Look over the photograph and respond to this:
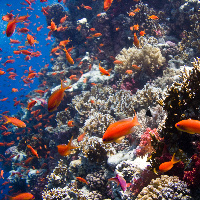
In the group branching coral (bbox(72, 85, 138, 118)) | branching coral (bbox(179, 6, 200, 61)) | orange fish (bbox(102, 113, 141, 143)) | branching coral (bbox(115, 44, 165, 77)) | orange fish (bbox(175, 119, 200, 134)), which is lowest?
orange fish (bbox(175, 119, 200, 134))

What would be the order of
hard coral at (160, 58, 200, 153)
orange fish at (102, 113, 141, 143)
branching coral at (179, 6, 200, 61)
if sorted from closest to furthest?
orange fish at (102, 113, 141, 143) → hard coral at (160, 58, 200, 153) → branching coral at (179, 6, 200, 61)

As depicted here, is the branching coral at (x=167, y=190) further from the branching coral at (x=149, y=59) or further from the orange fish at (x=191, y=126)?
the branching coral at (x=149, y=59)

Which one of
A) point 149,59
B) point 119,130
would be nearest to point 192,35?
point 149,59

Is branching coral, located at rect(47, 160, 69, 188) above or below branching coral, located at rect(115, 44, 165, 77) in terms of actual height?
below

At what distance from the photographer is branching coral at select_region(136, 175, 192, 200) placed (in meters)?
2.01

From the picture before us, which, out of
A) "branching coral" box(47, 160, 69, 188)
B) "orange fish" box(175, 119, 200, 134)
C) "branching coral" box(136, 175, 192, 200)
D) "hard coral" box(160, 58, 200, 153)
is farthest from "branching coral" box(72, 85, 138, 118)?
"orange fish" box(175, 119, 200, 134)

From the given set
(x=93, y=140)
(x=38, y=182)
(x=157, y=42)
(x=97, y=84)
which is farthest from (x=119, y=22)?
(x=38, y=182)

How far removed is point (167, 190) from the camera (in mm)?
2062

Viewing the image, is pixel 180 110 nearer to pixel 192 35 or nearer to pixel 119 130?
pixel 119 130

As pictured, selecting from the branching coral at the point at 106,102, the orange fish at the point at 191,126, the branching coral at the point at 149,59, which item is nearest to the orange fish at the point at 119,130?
the orange fish at the point at 191,126

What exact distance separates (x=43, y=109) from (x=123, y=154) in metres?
9.84

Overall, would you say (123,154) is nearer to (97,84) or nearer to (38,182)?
(97,84)

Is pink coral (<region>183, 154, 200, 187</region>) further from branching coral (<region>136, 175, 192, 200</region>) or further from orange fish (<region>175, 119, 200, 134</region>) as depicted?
orange fish (<region>175, 119, 200, 134</region>)

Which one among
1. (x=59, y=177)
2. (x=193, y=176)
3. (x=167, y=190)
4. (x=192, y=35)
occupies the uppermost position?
(x=192, y=35)
